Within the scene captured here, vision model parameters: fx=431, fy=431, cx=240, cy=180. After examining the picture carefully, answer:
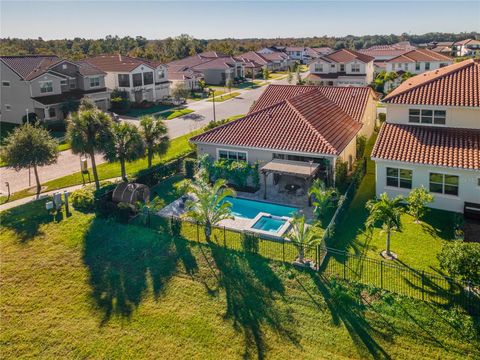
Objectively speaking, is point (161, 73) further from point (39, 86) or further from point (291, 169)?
point (291, 169)

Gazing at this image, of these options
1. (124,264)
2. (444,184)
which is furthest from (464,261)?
(124,264)

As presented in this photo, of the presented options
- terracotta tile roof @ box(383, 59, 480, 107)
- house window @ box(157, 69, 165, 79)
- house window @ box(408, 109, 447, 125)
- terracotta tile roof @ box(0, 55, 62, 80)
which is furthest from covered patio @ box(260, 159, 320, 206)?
house window @ box(157, 69, 165, 79)

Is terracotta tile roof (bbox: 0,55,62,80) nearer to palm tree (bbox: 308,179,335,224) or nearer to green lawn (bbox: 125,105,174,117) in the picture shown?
green lawn (bbox: 125,105,174,117)

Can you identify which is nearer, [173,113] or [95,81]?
[173,113]

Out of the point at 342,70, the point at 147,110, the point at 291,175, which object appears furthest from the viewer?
the point at 342,70

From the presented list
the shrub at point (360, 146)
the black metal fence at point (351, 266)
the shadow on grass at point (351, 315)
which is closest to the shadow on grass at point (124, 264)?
the black metal fence at point (351, 266)

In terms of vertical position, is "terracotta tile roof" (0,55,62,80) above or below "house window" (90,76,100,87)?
above

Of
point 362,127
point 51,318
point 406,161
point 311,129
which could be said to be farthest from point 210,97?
point 51,318
